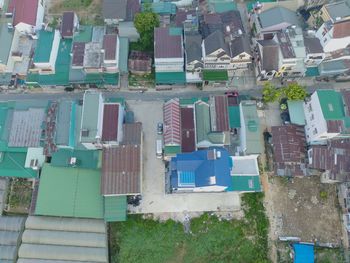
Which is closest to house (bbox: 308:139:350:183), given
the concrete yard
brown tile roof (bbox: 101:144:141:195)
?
the concrete yard

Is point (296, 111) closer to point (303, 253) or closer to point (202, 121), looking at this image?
point (202, 121)

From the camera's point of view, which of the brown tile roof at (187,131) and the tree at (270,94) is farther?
the tree at (270,94)

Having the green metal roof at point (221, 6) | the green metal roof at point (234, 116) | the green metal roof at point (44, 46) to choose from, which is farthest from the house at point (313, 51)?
the green metal roof at point (44, 46)

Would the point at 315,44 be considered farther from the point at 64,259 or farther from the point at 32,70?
the point at 64,259

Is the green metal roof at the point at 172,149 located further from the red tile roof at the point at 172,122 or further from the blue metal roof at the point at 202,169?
the blue metal roof at the point at 202,169

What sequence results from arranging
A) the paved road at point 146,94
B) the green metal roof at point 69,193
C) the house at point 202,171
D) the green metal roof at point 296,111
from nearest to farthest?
the house at point 202,171, the green metal roof at point 69,193, the green metal roof at point 296,111, the paved road at point 146,94

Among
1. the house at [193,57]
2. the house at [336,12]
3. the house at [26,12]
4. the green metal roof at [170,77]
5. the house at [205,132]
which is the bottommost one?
the house at [205,132]
